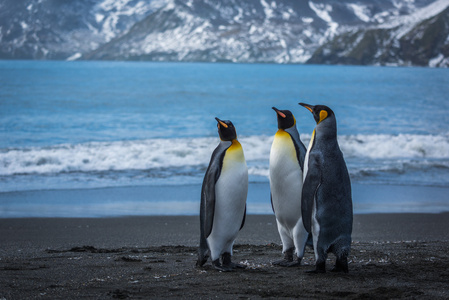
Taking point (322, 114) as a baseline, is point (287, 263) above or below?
below

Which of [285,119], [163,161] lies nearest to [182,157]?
[163,161]

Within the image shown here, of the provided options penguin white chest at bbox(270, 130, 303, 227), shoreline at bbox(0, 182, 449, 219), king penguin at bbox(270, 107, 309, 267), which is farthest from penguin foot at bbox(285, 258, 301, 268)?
shoreline at bbox(0, 182, 449, 219)

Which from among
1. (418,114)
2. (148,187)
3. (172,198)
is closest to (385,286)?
(172,198)

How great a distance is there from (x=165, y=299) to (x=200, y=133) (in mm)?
18738

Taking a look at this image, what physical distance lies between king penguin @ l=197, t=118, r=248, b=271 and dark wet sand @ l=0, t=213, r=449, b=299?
0.52ft

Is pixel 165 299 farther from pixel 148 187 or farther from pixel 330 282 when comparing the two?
pixel 148 187

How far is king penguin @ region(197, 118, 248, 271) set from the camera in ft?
14.6

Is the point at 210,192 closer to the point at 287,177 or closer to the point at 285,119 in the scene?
the point at 287,177

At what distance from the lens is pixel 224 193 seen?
14.7 ft

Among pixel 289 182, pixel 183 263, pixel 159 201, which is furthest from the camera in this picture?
pixel 159 201

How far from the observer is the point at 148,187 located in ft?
32.4

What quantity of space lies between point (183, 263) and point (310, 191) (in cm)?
123

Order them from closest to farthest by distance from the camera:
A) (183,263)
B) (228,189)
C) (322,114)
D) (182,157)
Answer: (322,114), (228,189), (183,263), (182,157)

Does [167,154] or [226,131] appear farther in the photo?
[167,154]
